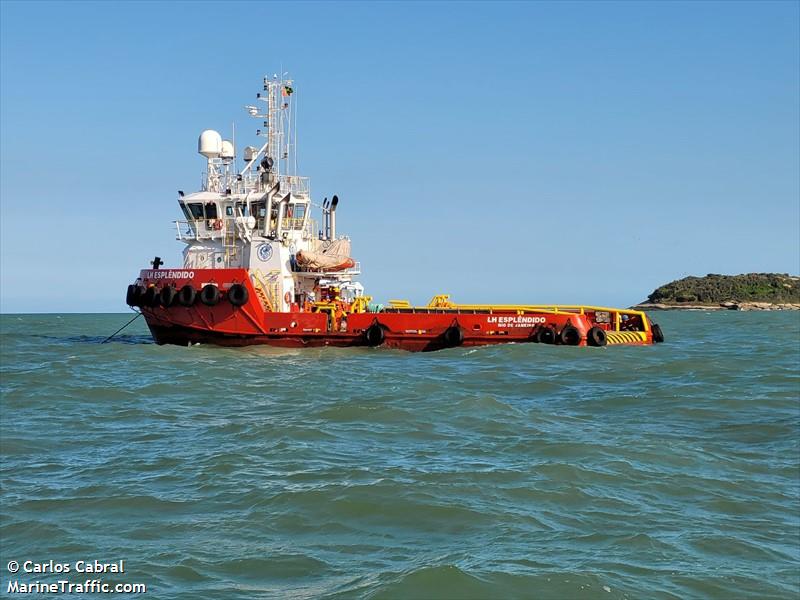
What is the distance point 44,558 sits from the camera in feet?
24.0

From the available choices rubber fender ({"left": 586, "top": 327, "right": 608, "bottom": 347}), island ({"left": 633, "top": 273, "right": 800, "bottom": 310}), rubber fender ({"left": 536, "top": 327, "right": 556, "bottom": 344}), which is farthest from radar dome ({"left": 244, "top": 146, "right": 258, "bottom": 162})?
Answer: island ({"left": 633, "top": 273, "right": 800, "bottom": 310})

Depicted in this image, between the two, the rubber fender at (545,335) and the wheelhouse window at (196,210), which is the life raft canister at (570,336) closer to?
the rubber fender at (545,335)

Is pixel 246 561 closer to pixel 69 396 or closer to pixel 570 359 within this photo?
pixel 69 396

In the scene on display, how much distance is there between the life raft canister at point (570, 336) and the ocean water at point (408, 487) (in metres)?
7.42

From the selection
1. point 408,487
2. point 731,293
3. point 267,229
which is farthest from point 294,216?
point 731,293

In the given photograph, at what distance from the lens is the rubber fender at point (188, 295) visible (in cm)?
2603

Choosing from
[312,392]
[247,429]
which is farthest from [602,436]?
[312,392]

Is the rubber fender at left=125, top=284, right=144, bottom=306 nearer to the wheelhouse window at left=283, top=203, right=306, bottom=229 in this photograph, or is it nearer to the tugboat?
the tugboat

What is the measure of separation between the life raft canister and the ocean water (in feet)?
24.3

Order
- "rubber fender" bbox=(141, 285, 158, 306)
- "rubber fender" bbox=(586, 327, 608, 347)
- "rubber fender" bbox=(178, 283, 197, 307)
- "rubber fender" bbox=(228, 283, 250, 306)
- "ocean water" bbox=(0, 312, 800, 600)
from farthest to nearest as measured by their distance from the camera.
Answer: "rubber fender" bbox=(141, 285, 158, 306)
"rubber fender" bbox=(586, 327, 608, 347)
"rubber fender" bbox=(178, 283, 197, 307)
"rubber fender" bbox=(228, 283, 250, 306)
"ocean water" bbox=(0, 312, 800, 600)

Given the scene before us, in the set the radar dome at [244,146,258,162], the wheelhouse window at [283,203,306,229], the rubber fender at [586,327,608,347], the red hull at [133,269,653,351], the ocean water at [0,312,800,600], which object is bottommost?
the ocean water at [0,312,800,600]

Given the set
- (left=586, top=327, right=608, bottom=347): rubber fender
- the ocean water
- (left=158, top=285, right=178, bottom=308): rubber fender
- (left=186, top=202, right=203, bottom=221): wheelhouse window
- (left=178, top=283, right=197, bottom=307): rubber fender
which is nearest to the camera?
the ocean water

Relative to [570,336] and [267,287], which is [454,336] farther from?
[267,287]

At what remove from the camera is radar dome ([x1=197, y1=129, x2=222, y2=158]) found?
28.8 metres
